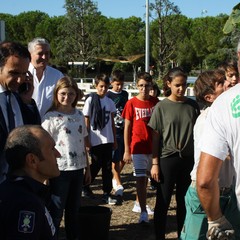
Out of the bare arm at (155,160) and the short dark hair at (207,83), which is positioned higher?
the short dark hair at (207,83)

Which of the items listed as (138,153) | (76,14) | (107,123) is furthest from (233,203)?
(76,14)

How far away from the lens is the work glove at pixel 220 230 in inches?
96.3

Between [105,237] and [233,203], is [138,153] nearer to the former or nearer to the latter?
[105,237]

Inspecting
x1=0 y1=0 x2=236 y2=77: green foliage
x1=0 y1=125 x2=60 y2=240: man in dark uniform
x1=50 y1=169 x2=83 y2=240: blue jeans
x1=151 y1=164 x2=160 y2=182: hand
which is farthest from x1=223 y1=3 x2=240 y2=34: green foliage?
x1=0 y1=0 x2=236 y2=77: green foliage

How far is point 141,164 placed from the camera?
5.41m

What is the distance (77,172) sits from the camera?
14.5ft

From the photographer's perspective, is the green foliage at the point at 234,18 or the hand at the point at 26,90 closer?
the hand at the point at 26,90

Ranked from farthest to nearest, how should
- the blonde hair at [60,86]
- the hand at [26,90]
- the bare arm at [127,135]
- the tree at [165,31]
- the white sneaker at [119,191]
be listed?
the tree at [165,31], the white sneaker at [119,191], the bare arm at [127,135], the blonde hair at [60,86], the hand at [26,90]

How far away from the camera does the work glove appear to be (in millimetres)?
2445

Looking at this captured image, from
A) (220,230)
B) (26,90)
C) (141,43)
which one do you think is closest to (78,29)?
(141,43)

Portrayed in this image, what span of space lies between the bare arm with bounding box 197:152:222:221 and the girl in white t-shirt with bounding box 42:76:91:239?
2075 mm

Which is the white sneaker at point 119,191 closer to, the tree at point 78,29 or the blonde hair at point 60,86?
the blonde hair at point 60,86

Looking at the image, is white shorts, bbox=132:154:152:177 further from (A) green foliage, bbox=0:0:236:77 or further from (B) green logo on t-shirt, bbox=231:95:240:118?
(A) green foliage, bbox=0:0:236:77

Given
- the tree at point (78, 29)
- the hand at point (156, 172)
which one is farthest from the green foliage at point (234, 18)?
the tree at point (78, 29)
